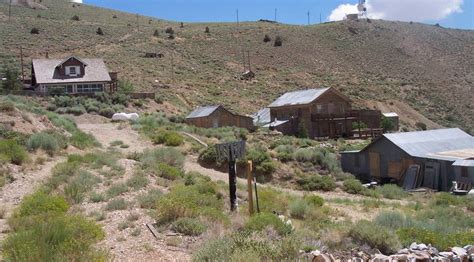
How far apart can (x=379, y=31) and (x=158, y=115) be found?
7097cm

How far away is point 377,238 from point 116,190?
7.69 meters

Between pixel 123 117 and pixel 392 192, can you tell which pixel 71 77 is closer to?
pixel 123 117

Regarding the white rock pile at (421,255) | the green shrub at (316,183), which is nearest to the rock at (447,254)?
the white rock pile at (421,255)

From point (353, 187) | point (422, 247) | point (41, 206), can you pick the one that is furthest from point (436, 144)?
point (41, 206)

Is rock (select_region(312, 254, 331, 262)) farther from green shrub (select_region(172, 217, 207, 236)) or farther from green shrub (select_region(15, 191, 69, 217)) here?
green shrub (select_region(15, 191, 69, 217))

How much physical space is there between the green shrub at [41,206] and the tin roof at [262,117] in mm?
42547

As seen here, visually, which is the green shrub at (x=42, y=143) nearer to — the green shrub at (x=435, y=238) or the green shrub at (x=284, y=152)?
the green shrub at (x=435, y=238)

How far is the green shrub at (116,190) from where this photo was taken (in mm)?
15428

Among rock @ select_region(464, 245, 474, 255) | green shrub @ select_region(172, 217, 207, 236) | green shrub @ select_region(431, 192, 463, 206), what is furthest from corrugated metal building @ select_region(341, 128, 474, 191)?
green shrub @ select_region(172, 217, 207, 236)

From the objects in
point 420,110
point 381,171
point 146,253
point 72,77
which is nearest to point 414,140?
point 381,171

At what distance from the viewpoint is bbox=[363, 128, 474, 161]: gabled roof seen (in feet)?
105

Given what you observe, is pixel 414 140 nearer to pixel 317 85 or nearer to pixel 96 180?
pixel 96 180

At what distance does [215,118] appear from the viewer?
46781mm

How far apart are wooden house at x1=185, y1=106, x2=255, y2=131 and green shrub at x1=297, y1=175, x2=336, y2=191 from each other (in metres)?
16.4
